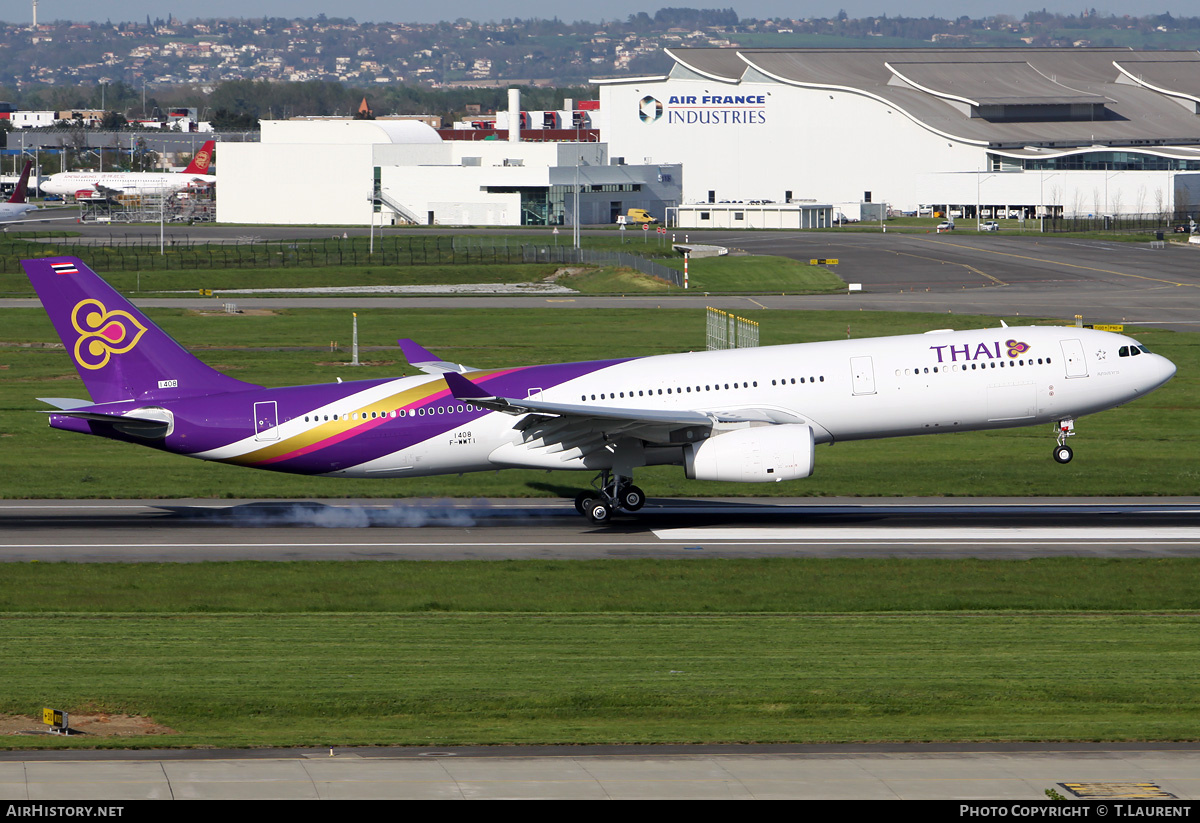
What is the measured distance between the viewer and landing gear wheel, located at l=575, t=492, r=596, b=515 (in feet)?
136

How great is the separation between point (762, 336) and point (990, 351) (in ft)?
138

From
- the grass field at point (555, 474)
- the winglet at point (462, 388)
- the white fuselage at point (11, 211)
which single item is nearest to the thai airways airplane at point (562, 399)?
the winglet at point (462, 388)

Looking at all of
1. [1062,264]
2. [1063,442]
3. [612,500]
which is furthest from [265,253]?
[1063,442]

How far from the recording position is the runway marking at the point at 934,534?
1510 inches

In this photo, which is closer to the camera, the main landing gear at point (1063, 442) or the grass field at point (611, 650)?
the grass field at point (611, 650)

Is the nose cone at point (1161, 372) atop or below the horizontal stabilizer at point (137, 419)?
atop

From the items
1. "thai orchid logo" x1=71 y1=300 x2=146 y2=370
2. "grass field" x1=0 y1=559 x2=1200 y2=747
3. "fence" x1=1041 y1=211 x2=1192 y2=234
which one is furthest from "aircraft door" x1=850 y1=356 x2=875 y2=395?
"fence" x1=1041 y1=211 x2=1192 y2=234

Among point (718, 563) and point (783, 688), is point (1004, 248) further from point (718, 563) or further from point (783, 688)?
point (783, 688)

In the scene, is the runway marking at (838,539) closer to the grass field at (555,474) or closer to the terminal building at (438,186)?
the grass field at (555,474)

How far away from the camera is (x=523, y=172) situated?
191 metres

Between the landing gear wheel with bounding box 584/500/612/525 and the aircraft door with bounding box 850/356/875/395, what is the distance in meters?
8.06

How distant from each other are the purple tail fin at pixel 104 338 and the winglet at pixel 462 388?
30.6 feet

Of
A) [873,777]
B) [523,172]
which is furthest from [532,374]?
[523,172]

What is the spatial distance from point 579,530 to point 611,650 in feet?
44.6
